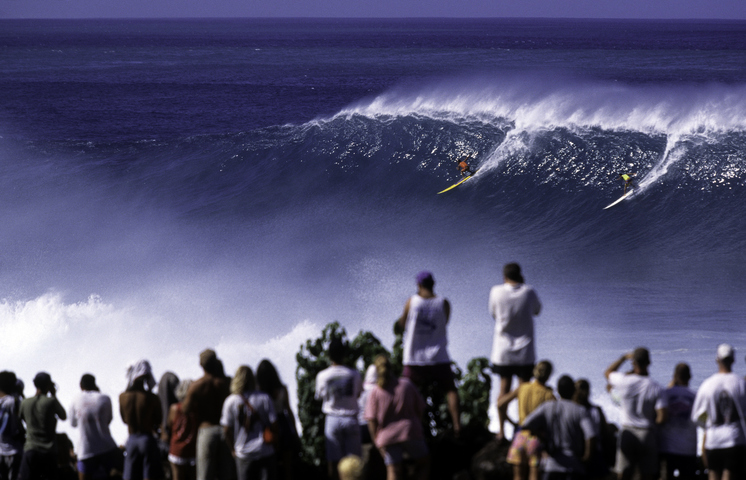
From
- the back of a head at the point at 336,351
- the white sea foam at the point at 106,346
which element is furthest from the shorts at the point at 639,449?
the white sea foam at the point at 106,346

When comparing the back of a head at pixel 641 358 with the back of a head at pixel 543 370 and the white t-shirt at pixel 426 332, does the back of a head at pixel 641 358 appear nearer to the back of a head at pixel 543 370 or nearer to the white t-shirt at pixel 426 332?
the back of a head at pixel 543 370

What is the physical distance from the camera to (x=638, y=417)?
544 centimetres

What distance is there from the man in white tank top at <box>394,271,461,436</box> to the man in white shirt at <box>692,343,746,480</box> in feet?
5.65

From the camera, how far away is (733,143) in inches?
740

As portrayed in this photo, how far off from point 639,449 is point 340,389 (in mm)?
2101

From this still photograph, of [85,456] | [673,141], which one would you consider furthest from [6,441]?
[673,141]

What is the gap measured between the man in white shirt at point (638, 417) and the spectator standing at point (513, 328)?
0.68 meters

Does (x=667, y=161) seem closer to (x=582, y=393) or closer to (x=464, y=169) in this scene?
(x=464, y=169)

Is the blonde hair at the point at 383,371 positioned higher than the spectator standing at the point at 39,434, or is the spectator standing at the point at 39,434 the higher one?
the blonde hair at the point at 383,371

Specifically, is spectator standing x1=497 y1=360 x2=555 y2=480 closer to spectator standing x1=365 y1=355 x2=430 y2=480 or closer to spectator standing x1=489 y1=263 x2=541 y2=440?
spectator standing x1=489 y1=263 x2=541 y2=440

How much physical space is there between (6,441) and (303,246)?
1111 cm

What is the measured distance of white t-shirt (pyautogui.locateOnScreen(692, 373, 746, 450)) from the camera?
17.2 feet

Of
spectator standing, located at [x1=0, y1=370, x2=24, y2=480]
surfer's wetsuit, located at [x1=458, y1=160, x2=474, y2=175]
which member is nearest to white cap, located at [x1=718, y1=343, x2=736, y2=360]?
spectator standing, located at [x1=0, y1=370, x2=24, y2=480]

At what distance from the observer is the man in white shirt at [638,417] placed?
17.7ft
